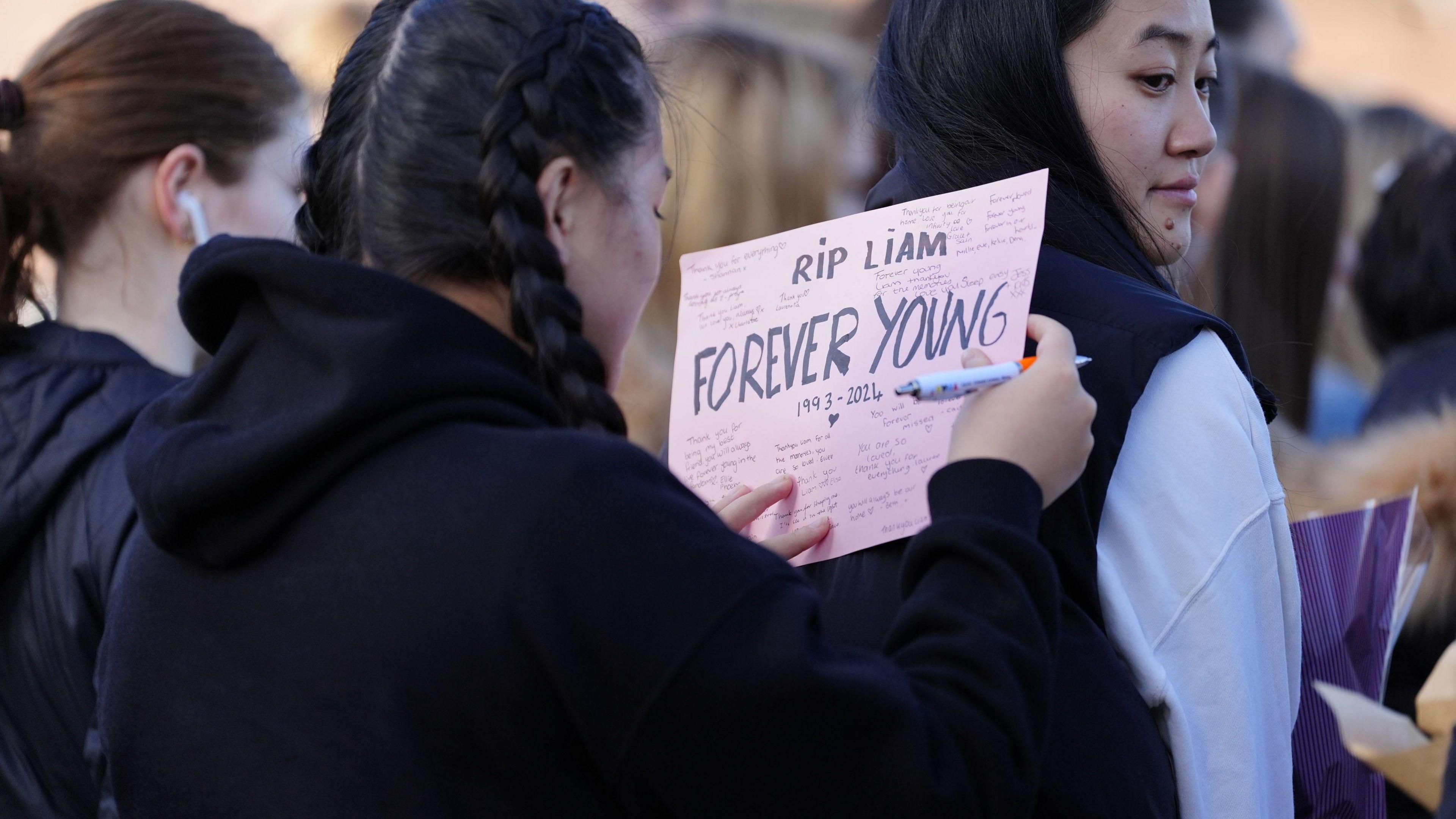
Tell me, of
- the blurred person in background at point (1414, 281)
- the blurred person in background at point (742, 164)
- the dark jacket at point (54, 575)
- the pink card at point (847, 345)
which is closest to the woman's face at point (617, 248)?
the pink card at point (847, 345)

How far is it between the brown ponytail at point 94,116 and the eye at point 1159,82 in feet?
4.97

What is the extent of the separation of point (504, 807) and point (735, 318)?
67 centimetres

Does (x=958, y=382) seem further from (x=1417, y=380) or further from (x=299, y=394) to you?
(x=1417, y=380)

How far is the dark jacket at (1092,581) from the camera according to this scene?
4.08 ft

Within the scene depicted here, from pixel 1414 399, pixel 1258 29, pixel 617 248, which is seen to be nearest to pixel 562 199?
pixel 617 248

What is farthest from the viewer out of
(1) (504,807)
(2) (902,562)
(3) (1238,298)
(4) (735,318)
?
(3) (1238,298)

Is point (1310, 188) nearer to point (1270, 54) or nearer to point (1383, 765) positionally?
point (1270, 54)

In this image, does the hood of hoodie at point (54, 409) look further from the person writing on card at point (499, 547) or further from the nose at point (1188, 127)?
the nose at point (1188, 127)

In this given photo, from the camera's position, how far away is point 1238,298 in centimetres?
352

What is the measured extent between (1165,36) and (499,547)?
1.03 metres

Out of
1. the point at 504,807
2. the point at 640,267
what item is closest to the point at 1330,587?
the point at 640,267

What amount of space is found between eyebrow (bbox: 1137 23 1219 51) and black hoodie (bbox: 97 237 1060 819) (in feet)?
2.20

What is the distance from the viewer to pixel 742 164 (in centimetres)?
312

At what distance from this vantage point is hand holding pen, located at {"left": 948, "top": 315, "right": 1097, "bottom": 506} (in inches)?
46.3
